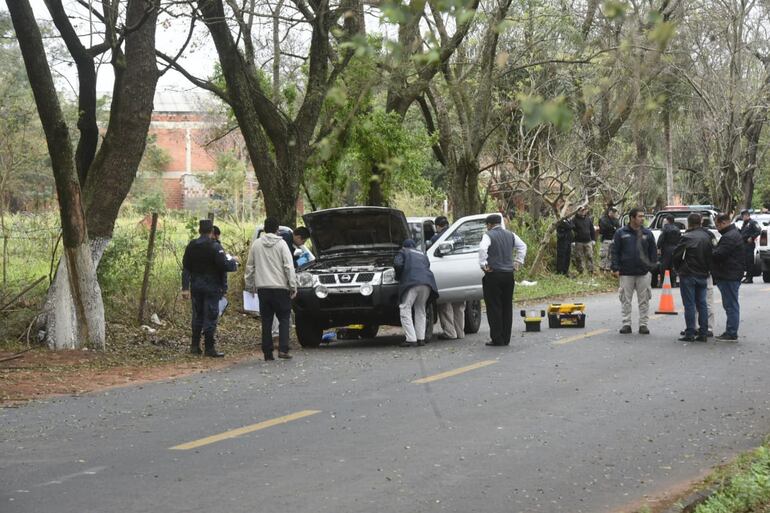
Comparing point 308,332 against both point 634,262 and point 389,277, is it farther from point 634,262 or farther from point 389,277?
point 634,262

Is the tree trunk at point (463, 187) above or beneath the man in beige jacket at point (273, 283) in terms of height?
above

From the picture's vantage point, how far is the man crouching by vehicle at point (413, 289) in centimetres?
1700

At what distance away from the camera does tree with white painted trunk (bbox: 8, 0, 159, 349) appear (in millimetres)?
15617

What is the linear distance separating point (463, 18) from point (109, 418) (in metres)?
6.76

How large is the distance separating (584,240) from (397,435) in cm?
2368

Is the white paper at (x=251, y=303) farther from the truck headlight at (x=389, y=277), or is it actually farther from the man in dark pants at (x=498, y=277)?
the man in dark pants at (x=498, y=277)

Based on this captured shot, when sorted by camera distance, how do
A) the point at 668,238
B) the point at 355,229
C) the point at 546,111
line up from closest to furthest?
the point at 546,111
the point at 355,229
the point at 668,238

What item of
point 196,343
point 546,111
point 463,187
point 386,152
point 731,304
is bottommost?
point 196,343

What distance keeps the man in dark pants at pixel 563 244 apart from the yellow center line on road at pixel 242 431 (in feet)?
72.7

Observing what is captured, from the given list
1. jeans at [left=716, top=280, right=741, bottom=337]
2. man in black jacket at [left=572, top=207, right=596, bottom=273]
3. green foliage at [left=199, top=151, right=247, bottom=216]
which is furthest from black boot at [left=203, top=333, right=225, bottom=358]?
green foliage at [left=199, top=151, right=247, bottom=216]

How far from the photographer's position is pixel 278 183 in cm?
2122

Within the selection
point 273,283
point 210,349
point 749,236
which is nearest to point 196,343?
point 210,349

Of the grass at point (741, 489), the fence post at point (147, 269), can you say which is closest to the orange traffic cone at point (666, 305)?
the fence post at point (147, 269)

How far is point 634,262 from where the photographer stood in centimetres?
1816
